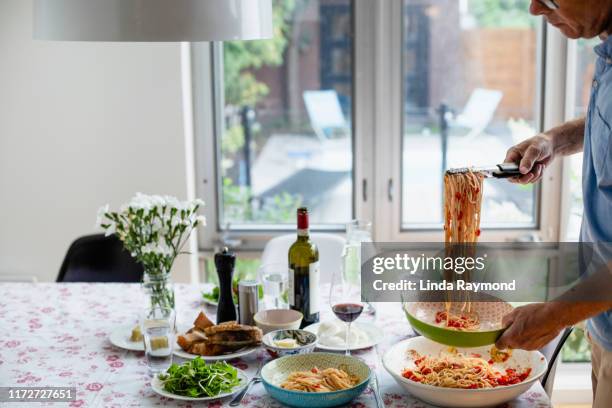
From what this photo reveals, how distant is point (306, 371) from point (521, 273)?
2.06m

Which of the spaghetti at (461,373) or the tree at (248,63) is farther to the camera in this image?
the tree at (248,63)

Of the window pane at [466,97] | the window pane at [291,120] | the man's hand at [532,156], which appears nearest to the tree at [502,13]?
the window pane at [466,97]

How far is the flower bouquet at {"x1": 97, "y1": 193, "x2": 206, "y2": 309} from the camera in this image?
7.89 feet

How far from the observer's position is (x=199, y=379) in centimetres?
198

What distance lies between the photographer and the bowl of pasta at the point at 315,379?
1.91 m

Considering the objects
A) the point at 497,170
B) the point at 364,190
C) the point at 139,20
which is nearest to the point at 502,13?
the point at 364,190

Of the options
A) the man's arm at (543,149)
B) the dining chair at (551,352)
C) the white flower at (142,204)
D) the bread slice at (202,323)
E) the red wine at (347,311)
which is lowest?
the dining chair at (551,352)

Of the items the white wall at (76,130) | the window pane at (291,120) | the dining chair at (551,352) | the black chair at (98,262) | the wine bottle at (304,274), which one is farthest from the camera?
the window pane at (291,120)

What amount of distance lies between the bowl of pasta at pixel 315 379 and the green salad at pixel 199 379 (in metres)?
0.09

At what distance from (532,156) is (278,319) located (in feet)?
2.70

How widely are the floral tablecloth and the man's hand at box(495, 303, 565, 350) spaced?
167 mm

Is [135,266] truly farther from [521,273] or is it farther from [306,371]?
[521,273]

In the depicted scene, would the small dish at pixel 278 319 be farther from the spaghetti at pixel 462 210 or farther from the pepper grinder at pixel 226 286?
the spaghetti at pixel 462 210

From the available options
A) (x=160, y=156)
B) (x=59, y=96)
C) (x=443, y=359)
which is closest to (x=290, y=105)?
(x=160, y=156)
